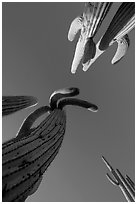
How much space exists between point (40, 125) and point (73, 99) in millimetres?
502

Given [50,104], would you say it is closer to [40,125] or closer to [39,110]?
[39,110]

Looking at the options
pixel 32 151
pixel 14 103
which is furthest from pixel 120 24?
pixel 32 151

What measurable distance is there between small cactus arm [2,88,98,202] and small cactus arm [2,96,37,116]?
9 cm

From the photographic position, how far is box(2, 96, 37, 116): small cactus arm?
1.71 meters

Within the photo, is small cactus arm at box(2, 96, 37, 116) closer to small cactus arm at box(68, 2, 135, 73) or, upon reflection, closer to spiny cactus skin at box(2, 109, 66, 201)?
spiny cactus skin at box(2, 109, 66, 201)

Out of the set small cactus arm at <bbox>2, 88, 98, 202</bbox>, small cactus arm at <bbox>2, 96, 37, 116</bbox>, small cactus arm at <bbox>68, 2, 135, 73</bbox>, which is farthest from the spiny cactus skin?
small cactus arm at <bbox>68, 2, 135, 73</bbox>

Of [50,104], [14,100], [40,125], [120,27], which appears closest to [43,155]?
[40,125]

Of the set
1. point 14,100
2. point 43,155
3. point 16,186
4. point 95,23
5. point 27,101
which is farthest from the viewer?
point 27,101

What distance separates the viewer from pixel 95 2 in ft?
5.75

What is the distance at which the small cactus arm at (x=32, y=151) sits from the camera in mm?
1264

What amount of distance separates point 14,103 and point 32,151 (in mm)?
426

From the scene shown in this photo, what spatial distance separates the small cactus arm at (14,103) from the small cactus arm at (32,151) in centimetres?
9

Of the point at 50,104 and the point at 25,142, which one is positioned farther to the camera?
the point at 50,104

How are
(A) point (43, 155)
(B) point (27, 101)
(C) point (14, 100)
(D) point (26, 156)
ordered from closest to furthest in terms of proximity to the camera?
(D) point (26, 156), (A) point (43, 155), (C) point (14, 100), (B) point (27, 101)
